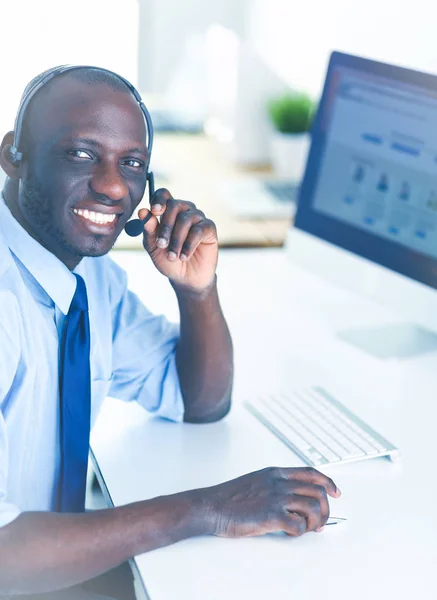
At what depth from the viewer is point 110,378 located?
3.90 feet

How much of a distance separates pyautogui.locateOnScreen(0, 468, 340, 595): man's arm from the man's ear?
1.34ft

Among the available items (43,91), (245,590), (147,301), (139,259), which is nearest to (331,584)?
(245,590)

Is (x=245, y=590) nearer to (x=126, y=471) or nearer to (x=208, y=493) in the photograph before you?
(x=208, y=493)

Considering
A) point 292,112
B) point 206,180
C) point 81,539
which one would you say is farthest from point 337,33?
point 81,539

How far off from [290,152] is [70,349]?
1.49m

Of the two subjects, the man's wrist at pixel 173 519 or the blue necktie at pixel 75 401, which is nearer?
the man's wrist at pixel 173 519

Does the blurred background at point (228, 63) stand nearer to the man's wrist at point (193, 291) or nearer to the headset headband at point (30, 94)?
the man's wrist at point (193, 291)

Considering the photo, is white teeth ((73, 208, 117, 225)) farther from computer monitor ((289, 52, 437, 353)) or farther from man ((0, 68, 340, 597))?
computer monitor ((289, 52, 437, 353))

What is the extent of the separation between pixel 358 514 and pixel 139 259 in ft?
3.37

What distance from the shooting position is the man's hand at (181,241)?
3.68 ft

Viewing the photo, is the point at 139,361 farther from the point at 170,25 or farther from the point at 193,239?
the point at 170,25

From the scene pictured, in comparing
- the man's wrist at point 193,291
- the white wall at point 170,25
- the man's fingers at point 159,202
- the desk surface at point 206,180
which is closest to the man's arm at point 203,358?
the man's wrist at point 193,291

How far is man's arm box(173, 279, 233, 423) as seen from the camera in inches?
46.9

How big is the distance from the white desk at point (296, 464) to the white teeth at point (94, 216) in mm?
322
